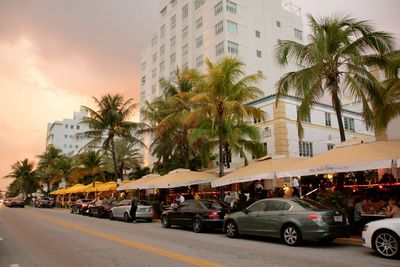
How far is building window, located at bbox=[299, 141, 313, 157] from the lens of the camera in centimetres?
2809

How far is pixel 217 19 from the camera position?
4522 cm

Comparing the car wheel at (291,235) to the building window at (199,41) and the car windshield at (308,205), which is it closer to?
the car windshield at (308,205)

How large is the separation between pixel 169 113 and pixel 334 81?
1501cm

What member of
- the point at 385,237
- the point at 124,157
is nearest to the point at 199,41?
the point at 124,157

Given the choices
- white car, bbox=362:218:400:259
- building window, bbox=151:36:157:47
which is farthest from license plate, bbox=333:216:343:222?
building window, bbox=151:36:157:47

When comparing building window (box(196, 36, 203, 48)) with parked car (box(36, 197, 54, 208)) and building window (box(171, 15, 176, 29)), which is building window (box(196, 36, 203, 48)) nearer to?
building window (box(171, 15, 176, 29))

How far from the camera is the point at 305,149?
93.4 feet

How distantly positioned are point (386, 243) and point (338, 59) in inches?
384

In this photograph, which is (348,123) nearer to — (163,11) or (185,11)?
(185,11)

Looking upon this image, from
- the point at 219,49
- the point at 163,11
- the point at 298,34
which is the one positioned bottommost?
the point at 219,49

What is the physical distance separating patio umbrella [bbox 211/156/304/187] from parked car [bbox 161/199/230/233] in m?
1.62

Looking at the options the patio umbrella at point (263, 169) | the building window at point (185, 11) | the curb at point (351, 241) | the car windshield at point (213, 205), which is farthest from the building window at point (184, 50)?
the curb at point (351, 241)

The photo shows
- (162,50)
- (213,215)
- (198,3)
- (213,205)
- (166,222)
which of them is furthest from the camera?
(162,50)

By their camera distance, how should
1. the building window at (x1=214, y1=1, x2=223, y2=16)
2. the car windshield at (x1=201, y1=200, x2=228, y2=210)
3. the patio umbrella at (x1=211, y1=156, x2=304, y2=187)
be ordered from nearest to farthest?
the patio umbrella at (x1=211, y1=156, x2=304, y2=187) < the car windshield at (x1=201, y1=200, x2=228, y2=210) < the building window at (x1=214, y1=1, x2=223, y2=16)
